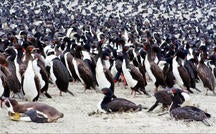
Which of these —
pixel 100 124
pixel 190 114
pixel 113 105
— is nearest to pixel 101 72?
pixel 113 105

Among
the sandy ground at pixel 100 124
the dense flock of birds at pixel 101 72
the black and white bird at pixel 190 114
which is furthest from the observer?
the dense flock of birds at pixel 101 72

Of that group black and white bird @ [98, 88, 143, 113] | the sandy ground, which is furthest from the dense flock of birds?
the sandy ground

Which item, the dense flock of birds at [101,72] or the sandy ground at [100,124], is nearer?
the sandy ground at [100,124]

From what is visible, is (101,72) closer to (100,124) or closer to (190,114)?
(190,114)

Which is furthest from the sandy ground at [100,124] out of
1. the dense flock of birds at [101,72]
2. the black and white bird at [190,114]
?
the dense flock of birds at [101,72]

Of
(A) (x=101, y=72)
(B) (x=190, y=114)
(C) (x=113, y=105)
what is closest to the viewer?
(B) (x=190, y=114)

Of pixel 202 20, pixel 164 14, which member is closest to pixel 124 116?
pixel 202 20

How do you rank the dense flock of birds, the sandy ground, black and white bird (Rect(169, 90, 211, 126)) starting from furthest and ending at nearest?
the dense flock of birds → black and white bird (Rect(169, 90, 211, 126)) → the sandy ground

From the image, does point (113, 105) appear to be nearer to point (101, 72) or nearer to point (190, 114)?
point (190, 114)

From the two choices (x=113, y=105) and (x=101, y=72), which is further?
(x=101, y=72)

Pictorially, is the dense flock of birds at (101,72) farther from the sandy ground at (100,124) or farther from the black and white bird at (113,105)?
the sandy ground at (100,124)

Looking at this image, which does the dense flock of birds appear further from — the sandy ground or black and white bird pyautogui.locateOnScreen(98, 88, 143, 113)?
the sandy ground

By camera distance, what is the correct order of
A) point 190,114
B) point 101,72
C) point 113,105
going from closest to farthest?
point 190,114 < point 113,105 < point 101,72

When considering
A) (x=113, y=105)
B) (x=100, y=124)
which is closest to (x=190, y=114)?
(x=113, y=105)
